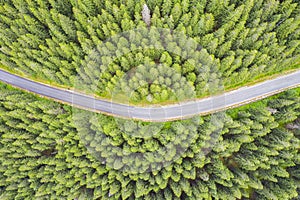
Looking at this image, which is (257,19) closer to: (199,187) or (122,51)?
(122,51)

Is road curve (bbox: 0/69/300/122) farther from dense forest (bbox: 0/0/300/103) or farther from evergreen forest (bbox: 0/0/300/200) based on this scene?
dense forest (bbox: 0/0/300/103)

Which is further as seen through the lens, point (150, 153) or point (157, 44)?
point (150, 153)

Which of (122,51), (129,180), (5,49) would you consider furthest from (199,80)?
(5,49)

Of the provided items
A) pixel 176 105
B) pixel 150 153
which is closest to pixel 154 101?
pixel 176 105

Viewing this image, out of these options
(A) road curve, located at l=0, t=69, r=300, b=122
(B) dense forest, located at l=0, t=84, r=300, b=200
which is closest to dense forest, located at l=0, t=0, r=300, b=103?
(A) road curve, located at l=0, t=69, r=300, b=122

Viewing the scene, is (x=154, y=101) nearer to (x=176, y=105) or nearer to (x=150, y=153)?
(x=176, y=105)

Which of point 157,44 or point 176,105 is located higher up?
point 157,44
